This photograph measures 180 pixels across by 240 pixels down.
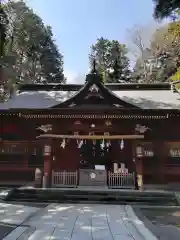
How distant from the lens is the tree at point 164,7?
25.4 feet

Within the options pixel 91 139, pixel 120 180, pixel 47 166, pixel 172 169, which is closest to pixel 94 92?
pixel 91 139

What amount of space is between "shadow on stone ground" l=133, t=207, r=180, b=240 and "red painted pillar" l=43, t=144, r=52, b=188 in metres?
5.36

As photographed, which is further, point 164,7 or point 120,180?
point 120,180

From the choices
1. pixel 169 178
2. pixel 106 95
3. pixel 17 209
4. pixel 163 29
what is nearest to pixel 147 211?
pixel 17 209

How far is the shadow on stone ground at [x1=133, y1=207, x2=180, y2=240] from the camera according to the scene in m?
6.90

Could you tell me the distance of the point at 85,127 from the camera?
15820mm

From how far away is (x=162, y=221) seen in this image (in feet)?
28.1

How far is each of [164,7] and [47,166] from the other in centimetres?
994

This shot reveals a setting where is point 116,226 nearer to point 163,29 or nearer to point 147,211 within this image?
point 147,211

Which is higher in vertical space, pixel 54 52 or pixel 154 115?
pixel 54 52

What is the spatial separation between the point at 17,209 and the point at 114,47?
41153 millimetres

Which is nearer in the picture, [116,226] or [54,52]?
[116,226]

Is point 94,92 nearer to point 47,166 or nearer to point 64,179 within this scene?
point 47,166

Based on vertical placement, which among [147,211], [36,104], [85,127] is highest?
[36,104]
